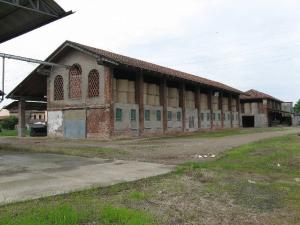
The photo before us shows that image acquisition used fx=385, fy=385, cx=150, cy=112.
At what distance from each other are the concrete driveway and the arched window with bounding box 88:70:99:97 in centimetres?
1528

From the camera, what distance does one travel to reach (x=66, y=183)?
28.3ft

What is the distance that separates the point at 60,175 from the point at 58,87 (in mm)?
22210

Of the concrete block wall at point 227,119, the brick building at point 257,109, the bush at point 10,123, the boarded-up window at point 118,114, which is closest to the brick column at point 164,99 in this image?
the boarded-up window at point 118,114

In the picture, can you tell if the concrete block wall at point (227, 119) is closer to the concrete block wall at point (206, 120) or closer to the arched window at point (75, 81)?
the concrete block wall at point (206, 120)

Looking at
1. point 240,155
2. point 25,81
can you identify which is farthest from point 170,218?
point 25,81

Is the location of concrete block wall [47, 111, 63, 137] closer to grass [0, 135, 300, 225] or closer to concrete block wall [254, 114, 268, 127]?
grass [0, 135, 300, 225]

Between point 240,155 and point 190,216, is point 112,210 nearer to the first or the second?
point 190,216

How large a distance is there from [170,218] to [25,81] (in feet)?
98.6

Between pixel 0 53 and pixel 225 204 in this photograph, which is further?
pixel 0 53

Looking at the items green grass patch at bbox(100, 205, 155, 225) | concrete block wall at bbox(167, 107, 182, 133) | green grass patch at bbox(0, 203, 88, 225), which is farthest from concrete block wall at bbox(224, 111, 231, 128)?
green grass patch at bbox(0, 203, 88, 225)

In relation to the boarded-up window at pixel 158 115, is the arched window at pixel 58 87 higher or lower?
higher

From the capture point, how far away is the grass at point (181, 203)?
5551mm

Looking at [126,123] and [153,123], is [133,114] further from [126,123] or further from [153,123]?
[153,123]

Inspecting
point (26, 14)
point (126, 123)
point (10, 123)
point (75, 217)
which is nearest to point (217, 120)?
point (126, 123)
